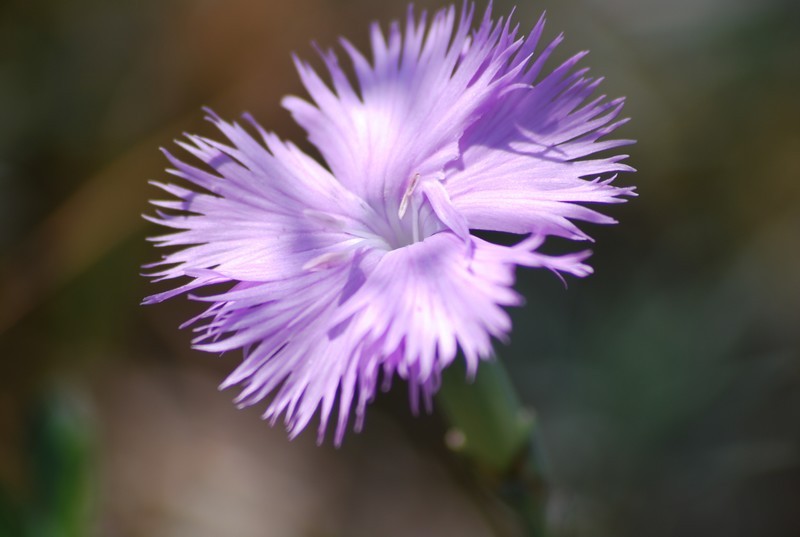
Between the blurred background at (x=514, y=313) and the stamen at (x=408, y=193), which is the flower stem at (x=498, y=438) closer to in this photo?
the stamen at (x=408, y=193)

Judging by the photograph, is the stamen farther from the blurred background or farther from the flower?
the blurred background

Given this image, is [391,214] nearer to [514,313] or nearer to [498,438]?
[498,438]

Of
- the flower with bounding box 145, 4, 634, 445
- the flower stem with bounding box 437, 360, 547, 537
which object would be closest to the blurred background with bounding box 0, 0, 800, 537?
the flower stem with bounding box 437, 360, 547, 537

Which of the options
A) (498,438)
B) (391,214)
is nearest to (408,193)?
(391,214)
